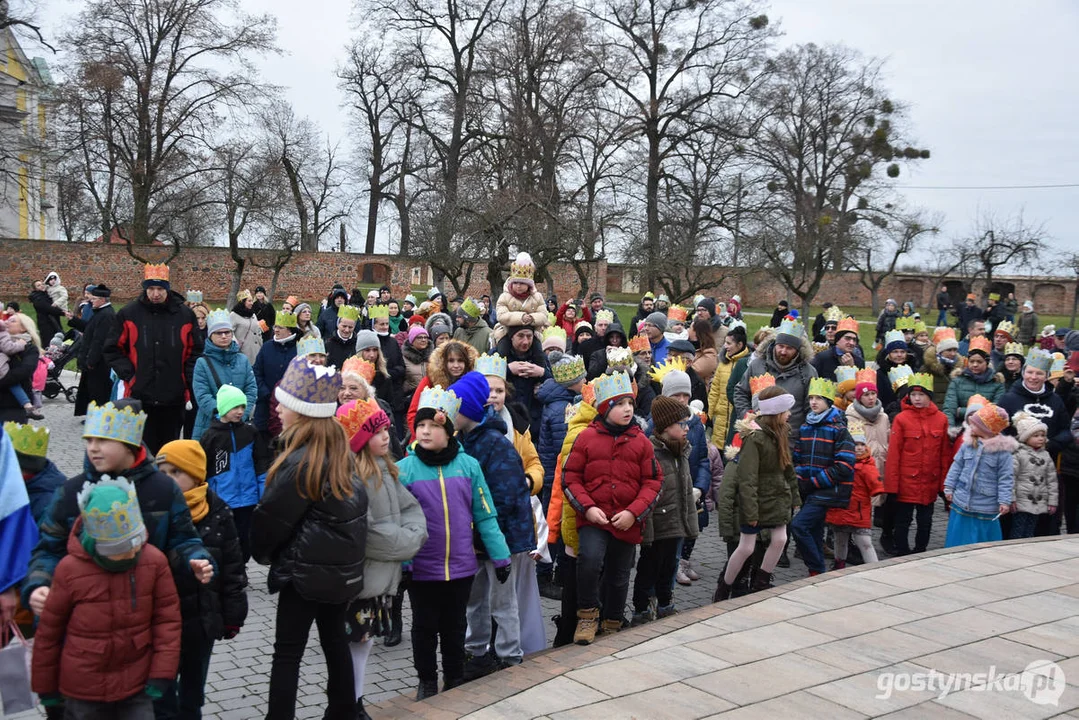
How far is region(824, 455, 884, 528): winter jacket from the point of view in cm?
833

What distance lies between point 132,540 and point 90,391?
1072cm

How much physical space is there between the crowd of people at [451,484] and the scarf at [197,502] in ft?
0.03

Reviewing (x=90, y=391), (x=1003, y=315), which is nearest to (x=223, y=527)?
(x=90, y=391)

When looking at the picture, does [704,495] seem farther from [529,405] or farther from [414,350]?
[414,350]

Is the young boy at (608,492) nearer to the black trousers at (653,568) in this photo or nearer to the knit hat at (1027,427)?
the black trousers at (653,568)

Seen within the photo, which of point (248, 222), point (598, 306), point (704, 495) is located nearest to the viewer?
point (704, 495)

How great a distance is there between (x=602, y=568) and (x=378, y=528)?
2170mm

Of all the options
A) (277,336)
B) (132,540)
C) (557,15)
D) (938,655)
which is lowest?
(938,655)

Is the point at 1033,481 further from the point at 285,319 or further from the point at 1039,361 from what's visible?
the point at 285,319

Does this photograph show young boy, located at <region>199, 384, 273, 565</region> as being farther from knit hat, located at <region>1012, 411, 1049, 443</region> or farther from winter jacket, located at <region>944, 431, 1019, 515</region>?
knit hat, located at <region>1012, 411, 1049, 443</region>

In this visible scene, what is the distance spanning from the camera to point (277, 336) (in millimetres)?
9781

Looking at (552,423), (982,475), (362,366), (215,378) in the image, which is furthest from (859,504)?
(215,378)

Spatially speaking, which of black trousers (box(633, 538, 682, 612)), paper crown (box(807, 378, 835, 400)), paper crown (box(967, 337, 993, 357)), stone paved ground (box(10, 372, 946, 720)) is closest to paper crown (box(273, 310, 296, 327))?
stone paved ground (box(10, 372, 946, 720))

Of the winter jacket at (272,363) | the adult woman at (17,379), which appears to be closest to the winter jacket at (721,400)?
the winter jacket at (272,363)
